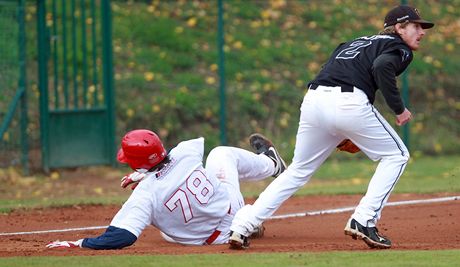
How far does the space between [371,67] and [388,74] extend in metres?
0.25

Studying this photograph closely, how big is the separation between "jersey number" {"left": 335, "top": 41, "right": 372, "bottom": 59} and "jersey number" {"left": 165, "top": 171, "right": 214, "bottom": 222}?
1357 millimetres

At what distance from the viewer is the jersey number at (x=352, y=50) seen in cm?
758

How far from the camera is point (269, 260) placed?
6.80m

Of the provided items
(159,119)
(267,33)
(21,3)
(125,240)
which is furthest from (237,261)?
(267,33)

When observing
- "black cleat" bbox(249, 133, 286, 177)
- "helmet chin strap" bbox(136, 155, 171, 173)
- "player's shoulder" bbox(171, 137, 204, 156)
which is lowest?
"black cleat" bbox(249, 133, 286, 177)

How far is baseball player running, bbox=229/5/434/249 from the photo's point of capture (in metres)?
7.34

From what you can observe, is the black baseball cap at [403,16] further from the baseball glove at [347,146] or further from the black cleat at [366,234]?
the black cleat at [366,234]

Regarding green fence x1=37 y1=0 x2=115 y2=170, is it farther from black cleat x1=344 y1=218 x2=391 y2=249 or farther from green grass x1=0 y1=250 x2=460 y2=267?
black cleat x1=344 y1=218 x2=391 y2=249

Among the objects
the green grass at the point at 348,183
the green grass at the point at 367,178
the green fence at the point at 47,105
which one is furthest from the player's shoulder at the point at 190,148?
the green fence at the point at 47,105

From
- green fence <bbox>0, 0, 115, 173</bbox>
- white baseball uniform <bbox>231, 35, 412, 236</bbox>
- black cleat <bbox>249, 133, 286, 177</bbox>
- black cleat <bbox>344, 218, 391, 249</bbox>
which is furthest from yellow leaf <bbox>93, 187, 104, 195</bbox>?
black cleat <bbox>344, 218, 391, 249</bbox>

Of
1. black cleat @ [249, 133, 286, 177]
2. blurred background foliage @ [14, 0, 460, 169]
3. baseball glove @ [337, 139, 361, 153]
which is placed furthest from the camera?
blurred background foliage @ [14, 0, 460, 169]

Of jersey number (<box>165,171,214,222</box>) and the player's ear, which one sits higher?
the player's ear

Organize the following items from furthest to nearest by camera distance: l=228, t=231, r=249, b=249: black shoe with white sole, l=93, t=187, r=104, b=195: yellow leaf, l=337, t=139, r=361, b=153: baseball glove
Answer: l=93, t=187, r=104, b=195: yellow leaf → l=337, t=139, r=361, b=153: baseball glove → l=228, t=231, r=249, b=249: black shoe with white sole

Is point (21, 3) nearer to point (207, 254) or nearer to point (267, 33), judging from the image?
point (267, 33)
